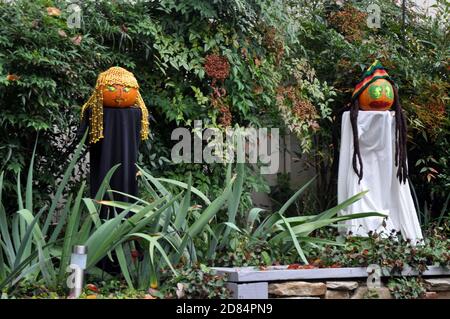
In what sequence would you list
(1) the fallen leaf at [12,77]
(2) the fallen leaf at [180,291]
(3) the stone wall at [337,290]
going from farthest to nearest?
(1) the fallen leaf at [12,77] → (3) the stone wall at [337,290] → (2) the fallen leaf at [180,291]

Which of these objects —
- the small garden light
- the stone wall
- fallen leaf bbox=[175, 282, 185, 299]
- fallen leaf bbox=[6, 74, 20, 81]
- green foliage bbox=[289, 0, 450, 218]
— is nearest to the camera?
the small garden light

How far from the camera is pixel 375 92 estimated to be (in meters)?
6.88

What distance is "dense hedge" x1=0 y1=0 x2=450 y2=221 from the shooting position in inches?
257

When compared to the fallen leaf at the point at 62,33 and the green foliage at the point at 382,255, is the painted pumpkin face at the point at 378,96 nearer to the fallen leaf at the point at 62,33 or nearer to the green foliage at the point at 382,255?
the green foliage at the point at 382,255

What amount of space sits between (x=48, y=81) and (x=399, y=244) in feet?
9.35

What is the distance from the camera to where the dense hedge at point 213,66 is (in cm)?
652

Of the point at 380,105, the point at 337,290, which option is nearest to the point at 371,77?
the point at 380,105

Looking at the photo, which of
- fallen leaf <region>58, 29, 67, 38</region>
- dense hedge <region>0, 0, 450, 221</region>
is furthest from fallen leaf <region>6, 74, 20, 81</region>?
fallen leaf <region>58, 29, 67, 38</region>

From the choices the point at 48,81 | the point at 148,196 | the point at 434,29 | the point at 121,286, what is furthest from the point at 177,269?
the point at 434,29

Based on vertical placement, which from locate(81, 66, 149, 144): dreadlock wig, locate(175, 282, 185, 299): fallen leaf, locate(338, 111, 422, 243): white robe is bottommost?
locate(175, 282, 185, 299): fallen leaf

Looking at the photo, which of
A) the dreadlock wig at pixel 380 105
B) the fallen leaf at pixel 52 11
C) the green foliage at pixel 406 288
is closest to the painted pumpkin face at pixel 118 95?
the fallen leaf at pixel 52 11

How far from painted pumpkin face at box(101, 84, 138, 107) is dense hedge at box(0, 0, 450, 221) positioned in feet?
1.97

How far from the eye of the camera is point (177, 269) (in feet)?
17.6

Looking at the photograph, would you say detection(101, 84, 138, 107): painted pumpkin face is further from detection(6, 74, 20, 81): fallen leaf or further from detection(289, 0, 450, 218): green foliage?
detection(289, 0, 450, 218): green foliage
